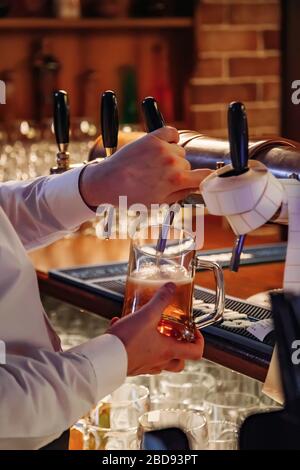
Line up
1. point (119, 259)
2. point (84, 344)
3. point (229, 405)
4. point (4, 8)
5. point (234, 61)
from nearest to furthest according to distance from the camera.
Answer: point (84, 344) < point (229, 405) < point (119, 259) < point (4, 8) < point (234, 61)

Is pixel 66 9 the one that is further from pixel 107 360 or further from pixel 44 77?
pixel 107 360

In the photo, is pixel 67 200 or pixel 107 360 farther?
pixel 67 200

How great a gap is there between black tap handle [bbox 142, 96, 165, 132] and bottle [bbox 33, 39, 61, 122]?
245 centimetres

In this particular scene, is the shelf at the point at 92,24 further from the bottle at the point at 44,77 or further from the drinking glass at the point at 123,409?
the drinking glass at the point at 123,409

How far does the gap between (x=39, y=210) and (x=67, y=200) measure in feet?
0.34

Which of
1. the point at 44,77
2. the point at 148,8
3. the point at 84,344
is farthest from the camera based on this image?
the point at 148,8

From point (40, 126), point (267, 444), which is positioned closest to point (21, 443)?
point (267, 444)

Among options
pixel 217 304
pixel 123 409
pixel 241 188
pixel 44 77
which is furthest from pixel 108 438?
pixel 44 77

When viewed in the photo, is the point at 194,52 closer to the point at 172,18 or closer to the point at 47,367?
the point at 172,18

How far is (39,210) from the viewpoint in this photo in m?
1.58

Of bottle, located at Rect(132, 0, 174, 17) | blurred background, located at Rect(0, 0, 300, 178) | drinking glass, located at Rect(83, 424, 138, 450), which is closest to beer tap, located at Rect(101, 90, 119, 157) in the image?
drinking glass, located at Rect(83, 424, 138, 450)

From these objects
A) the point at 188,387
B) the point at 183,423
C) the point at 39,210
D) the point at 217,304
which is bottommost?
the point at 188,387

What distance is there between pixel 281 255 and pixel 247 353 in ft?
2.46

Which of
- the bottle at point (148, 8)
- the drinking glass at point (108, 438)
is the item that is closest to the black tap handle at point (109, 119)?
the drinking glass at point (108, 438)
